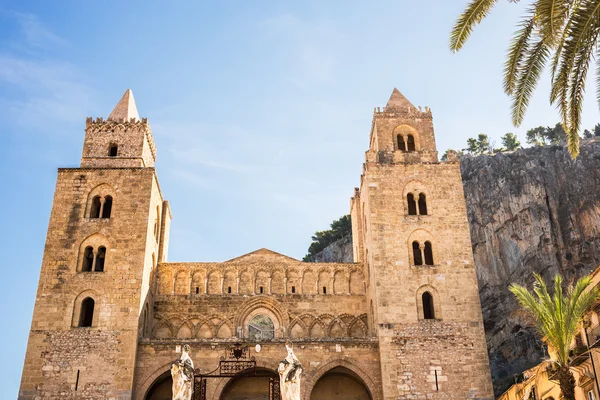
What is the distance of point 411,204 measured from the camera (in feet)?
97.9

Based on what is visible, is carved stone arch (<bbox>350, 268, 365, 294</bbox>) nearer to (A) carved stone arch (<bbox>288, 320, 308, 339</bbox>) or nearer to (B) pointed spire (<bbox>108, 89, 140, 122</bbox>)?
(A) carved stone arch (<bbox>288, 320, 308, 339</bbox>)

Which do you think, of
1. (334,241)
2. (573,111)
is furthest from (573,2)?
(334,241)

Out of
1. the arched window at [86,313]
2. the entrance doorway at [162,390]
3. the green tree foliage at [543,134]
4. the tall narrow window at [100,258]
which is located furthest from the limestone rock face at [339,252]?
the arched window at [86,313]

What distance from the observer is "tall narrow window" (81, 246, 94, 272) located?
2757cm

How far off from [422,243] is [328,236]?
44.7 m

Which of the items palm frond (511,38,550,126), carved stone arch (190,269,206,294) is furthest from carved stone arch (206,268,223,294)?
palm frond (511,38,550,126)

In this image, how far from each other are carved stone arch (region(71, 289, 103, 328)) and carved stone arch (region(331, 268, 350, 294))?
10.5 m

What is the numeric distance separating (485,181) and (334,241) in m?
21.2

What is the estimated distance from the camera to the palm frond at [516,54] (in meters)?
12.7

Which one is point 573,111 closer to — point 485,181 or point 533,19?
point 533,19

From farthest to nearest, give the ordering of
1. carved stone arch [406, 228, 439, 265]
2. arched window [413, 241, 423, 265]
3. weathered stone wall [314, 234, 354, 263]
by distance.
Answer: weathered stone wall [314, 234, 354, 263], arched window [413, 241, 423, 265], carved stone arch [406, 228, 439, 265]

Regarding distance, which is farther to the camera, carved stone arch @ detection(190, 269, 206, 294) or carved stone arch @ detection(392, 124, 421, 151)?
carved stone arch @ detection(392, 124, 421, 151)

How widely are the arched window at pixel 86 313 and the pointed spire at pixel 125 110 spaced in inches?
370

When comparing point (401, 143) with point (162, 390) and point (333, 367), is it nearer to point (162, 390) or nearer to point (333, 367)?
point (333, 367)
